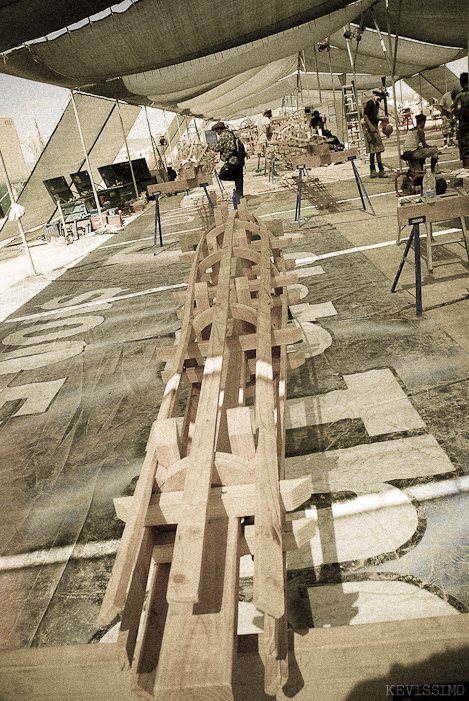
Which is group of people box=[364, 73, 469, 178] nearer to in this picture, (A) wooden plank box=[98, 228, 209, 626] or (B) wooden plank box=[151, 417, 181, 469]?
(A) wooden plank box=[98, 228, 209, 626]

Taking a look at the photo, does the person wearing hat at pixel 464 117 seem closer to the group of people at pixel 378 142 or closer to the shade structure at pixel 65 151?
the group of people at pixel 378 142

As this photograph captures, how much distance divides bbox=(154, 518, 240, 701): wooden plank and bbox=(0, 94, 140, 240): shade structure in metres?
15.2

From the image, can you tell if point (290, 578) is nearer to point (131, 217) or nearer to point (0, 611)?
point (0, 611)

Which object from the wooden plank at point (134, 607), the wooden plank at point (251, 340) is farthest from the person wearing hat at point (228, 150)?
the wooden plank at point (134, 607)

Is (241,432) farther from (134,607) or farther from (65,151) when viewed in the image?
(65,151)

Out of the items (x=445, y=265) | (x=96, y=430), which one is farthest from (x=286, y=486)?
(x=445, y=265)

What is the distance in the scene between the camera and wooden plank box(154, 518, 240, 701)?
1.25 m

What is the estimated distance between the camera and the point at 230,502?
67.2 inches

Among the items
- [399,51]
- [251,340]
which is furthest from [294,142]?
[251,340]

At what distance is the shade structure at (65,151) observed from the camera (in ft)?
48.0

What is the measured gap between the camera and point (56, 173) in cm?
1529

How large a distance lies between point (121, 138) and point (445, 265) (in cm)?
1626

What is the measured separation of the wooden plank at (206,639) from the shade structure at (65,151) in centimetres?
1521

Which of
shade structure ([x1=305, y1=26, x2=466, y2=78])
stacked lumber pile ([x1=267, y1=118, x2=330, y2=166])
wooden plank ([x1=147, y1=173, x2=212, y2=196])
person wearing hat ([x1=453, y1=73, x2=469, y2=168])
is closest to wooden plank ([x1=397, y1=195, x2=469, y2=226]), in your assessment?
wooden plank ([x1=147, y1=173, x2=212, y2=196])
